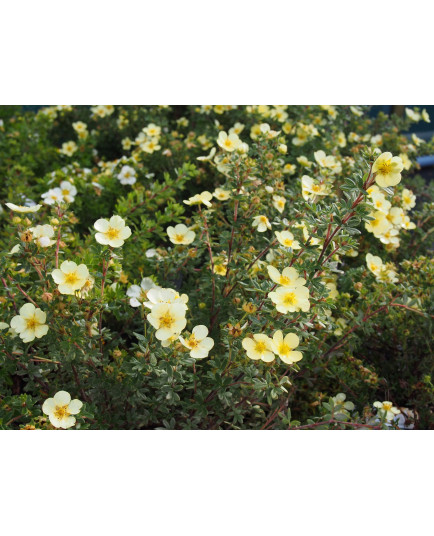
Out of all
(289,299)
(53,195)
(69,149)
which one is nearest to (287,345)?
(289,299)

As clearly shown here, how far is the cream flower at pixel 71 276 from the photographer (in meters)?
1.35

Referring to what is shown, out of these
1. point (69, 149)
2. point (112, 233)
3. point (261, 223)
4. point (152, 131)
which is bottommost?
point (69, 149)

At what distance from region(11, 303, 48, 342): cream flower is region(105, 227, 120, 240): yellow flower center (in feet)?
0.87

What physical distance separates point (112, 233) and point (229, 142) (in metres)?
0.70

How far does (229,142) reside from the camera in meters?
1.96

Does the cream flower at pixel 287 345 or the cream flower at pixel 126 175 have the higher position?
the cream flower at pixel 287 345

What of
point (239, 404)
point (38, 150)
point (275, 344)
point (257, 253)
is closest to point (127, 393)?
point (239, 404)

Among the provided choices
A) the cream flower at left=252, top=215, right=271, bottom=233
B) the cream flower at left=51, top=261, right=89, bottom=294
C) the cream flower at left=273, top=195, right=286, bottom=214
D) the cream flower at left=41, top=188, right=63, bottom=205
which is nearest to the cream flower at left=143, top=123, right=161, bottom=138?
the cream flower at left=41, top=188, right=63, bottom=205

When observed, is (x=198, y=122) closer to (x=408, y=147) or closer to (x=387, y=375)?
(x=408, y=147)

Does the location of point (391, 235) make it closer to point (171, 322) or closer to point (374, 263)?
point (374, 263)

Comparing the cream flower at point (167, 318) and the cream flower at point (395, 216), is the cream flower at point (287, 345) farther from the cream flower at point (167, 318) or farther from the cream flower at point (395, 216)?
the cream flower at point (395, 216)

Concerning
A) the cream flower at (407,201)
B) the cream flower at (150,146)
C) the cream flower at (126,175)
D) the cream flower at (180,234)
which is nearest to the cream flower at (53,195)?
the cream flower at (126,175)

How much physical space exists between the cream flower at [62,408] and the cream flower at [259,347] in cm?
45

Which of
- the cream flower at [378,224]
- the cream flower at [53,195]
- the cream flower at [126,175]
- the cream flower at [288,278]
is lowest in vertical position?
the cream flower at [53,195]
